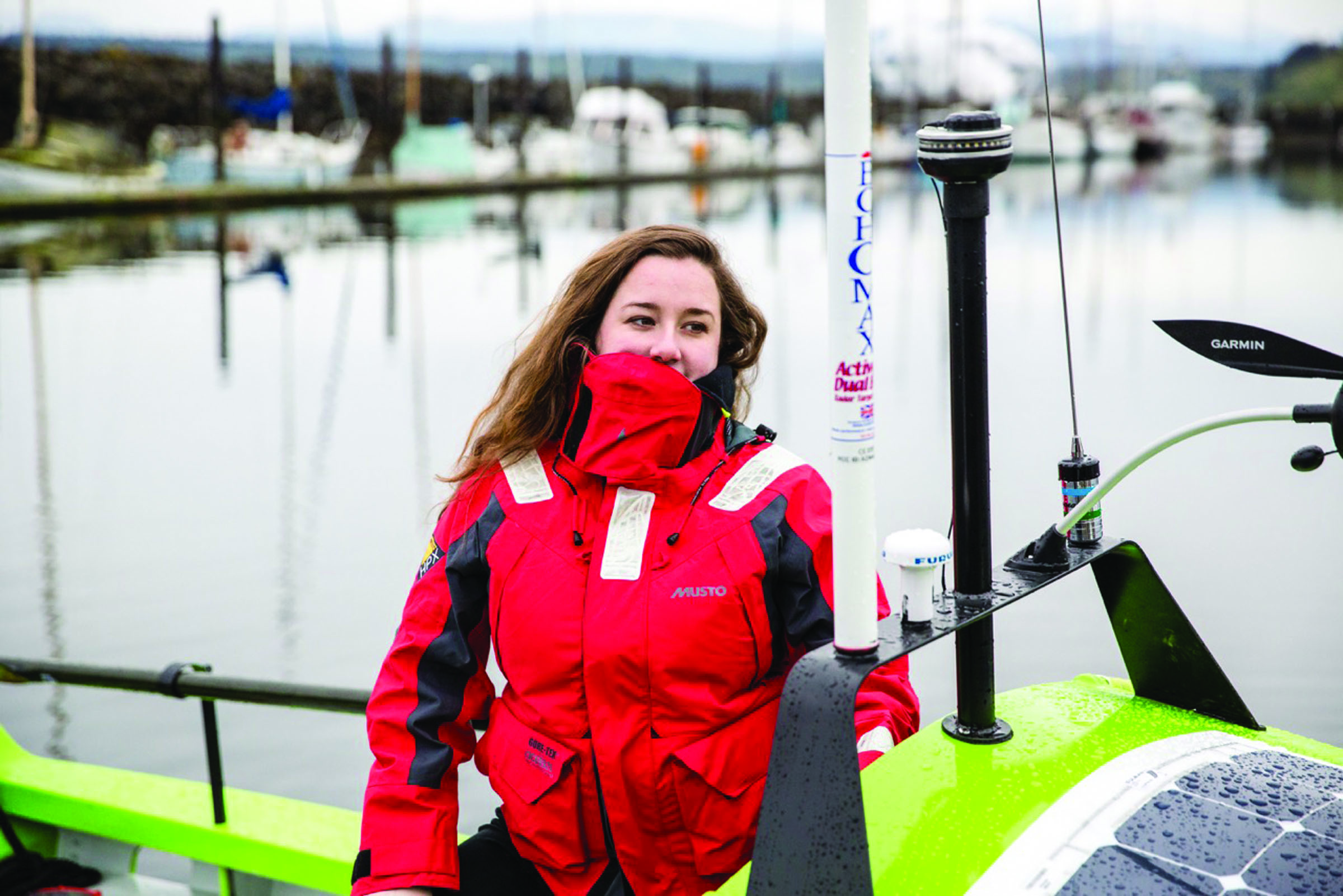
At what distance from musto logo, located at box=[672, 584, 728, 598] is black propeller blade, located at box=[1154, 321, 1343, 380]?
1.99 ft

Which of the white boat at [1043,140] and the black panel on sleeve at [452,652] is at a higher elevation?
the white boat at [1043,140]

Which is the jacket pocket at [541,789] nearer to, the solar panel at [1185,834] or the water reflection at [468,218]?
the solar panel at [1185,834]

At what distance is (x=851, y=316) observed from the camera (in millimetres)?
1170

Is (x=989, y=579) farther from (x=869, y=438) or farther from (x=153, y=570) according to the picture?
(x=153, y=570)

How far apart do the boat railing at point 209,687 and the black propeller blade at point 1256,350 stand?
1560mm

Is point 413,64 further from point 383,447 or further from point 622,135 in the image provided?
point 383,447

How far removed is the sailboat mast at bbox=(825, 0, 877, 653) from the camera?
1141 millimetres

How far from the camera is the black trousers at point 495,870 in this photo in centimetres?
176

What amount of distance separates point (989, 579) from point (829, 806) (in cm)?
33

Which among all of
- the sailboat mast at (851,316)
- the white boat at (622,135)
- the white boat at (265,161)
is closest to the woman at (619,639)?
the sailboat mast at (851,316)

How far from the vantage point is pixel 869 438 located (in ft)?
3.92

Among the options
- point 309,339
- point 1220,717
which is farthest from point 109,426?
point 1220,717

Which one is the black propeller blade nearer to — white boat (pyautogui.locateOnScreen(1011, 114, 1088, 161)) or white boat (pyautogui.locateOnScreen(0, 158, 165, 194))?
white boat (pyautogui.locateOnScreen(0, 158, 165, 194))

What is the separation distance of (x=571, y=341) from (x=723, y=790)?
667 millimetres
